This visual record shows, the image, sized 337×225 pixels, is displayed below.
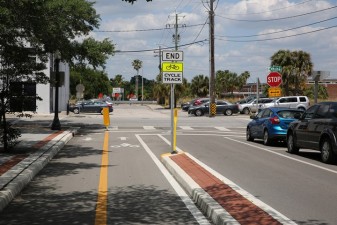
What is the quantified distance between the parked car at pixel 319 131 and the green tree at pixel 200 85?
6998 cm

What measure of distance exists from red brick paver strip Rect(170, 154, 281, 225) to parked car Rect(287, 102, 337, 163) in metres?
4.07

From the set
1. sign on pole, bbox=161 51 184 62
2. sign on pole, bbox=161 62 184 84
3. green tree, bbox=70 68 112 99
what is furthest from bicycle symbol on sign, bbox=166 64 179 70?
green tree, bbox=70 68 112 99

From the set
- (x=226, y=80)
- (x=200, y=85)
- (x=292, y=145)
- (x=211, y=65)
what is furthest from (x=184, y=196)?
Answer: (x=226, y=80)

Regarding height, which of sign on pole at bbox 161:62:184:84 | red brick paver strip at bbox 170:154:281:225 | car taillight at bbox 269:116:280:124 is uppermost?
sign on pole at bbox 161:62:184:84

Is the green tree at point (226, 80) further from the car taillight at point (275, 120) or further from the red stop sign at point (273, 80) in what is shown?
the car taillight at point (275, 120)

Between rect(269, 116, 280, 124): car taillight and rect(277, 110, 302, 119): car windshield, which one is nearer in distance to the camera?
rect(269, 116, 280, 124): car taillight

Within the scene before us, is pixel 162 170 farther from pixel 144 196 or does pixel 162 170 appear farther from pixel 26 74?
pixel 26 74

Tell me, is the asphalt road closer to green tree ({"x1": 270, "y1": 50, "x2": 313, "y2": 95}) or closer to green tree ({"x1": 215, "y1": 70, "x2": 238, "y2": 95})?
green tree ({"x1": 270, "y1": 50, "x2": 313, "y2": 95})

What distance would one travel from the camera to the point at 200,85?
87.3 m

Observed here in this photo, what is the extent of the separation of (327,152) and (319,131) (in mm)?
796

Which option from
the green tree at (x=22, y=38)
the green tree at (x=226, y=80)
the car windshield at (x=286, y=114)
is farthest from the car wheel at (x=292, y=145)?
the green tree at (x=226, y=80)

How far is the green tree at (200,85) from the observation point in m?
86.6

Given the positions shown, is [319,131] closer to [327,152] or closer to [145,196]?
[327,152]

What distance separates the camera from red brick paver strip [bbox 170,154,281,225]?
6.57 metres
